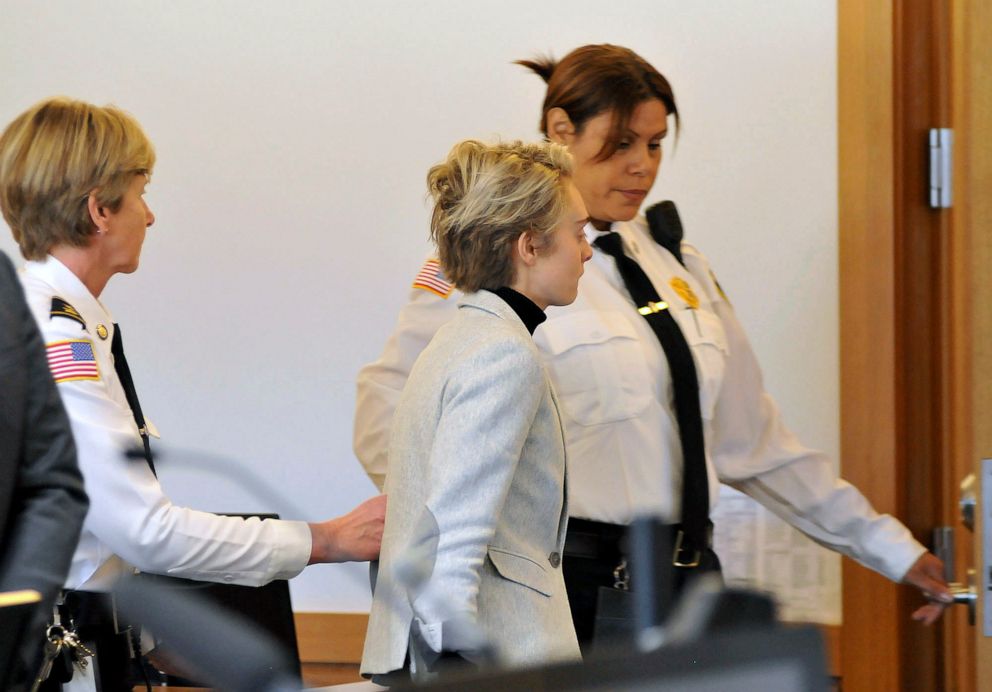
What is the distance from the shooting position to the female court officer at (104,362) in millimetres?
1591

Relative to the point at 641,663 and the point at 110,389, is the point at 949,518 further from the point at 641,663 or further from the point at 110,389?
the point at 641,663

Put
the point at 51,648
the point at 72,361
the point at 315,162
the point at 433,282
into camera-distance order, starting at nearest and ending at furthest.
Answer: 1. the point at 51,648
2. the point at 72,361
3. the point at 433,282
4. the point at 315,162

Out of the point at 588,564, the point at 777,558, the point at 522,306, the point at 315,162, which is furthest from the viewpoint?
the point at 315,162

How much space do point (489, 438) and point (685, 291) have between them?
746 millimetres

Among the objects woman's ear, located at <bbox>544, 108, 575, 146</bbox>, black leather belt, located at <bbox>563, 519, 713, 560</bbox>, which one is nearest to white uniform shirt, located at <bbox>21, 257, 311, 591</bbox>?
black leather belt, located at <bbox>563, 519, 713, 560</bbox>

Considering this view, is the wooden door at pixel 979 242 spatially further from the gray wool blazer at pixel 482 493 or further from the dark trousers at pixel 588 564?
the dark trousers at pixel 588 564

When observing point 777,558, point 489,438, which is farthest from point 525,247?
point 777,558

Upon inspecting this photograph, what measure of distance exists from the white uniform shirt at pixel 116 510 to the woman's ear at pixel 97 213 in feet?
0.24

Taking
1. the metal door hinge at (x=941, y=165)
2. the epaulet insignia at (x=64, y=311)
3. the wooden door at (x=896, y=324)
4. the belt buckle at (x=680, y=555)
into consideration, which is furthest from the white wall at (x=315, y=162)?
the epaulet insignia at (x=64, y=311)

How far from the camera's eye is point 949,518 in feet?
7.59

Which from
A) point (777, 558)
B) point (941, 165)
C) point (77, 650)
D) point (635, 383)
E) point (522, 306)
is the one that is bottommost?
point (777, 558)

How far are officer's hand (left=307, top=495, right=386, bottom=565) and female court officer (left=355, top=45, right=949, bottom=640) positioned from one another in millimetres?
286

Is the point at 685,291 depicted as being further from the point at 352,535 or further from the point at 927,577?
the point at 352,535

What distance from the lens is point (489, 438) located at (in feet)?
5.00
